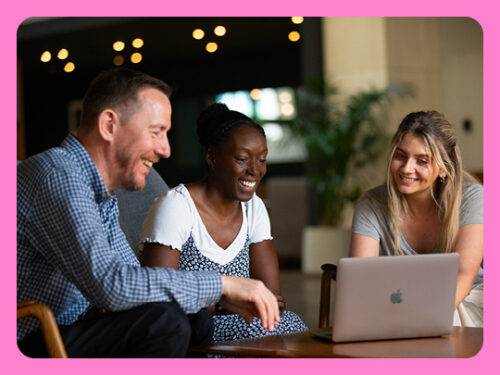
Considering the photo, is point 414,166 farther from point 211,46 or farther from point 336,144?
point 211,46

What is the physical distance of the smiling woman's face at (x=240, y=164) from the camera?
234 centimetres

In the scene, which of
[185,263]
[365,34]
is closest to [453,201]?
[185,263]

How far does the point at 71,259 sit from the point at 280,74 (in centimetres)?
1152

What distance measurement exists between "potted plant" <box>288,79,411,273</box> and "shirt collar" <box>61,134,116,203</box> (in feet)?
17.0

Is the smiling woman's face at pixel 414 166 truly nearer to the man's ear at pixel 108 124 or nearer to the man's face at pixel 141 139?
the man's face at pixel 141 139

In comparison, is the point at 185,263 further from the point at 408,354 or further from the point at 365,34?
the point at 365,34

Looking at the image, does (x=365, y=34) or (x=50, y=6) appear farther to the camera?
(x=365, y=34)

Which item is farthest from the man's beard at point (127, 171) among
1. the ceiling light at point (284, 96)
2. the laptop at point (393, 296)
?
the ceiling light at point (284, 96)

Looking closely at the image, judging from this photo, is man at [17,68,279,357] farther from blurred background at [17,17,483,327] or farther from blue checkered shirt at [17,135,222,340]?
blurred background at [17,17,483,327]

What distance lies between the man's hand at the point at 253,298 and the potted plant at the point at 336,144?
5272 mm

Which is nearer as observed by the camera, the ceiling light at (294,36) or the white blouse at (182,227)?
the white blouse at (182,227)

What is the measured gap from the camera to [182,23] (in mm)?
10609

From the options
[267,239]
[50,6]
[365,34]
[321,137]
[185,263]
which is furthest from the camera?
[365,34]

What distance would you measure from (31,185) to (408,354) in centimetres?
96
